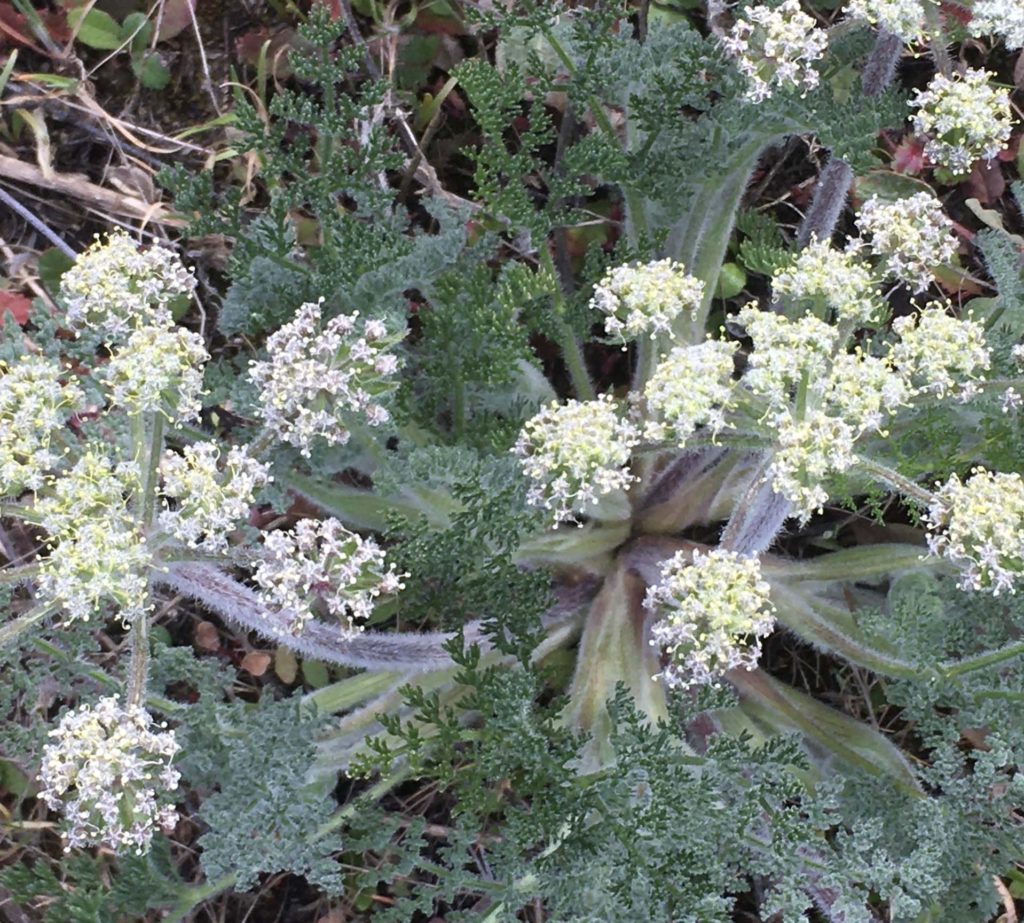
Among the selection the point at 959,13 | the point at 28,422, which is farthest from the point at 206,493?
the point at 959,13

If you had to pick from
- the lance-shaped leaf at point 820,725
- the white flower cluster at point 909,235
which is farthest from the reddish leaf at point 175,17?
the lance-shaped leaf at point 820,725

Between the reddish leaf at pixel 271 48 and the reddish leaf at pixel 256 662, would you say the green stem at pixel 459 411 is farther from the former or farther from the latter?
the reddish leaf at pixel 271 48

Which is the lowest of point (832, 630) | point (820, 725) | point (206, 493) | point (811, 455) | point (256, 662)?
point (256, 662)

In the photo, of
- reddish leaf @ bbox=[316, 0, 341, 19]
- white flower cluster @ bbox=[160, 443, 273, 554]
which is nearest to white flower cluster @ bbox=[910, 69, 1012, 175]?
white flower cluster @ bbox=[160, 443, 273, 554]

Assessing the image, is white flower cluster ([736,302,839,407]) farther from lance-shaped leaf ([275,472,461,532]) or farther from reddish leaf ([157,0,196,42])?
reddish leaf ([157,0,196,42])

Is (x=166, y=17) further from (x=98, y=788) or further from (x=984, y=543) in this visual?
(x=984, y=543)

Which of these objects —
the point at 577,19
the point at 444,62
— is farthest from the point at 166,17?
the point at 577,19

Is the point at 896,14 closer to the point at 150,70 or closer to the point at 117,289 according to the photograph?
the point at 117,289
